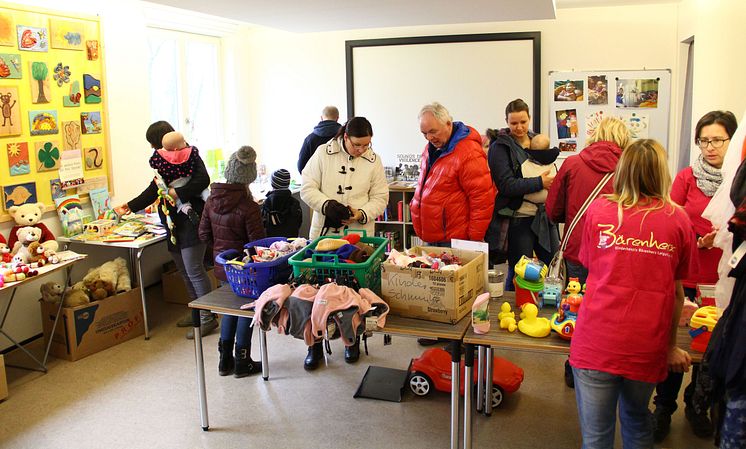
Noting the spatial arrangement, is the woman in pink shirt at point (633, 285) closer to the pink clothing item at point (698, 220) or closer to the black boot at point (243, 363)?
the pink clothing item at point (698, 220)

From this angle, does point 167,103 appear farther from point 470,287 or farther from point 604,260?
point 604,260

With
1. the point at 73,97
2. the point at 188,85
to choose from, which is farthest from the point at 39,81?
the point at 188,85

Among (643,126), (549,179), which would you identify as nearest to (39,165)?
(549,179)

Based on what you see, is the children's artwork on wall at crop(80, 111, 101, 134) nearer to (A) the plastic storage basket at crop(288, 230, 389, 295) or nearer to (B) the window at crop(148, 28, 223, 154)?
(B) the window at crop(148, 28, 223, 154)

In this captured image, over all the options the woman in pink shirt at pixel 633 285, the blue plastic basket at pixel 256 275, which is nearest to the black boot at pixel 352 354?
the blue plastic basket at pixel 256 275

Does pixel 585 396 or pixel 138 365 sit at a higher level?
pixel 585 396

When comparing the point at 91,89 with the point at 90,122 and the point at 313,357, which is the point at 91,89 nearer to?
the point at 90,122

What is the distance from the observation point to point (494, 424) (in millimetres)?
3121

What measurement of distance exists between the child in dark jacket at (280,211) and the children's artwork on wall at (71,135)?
1363 mm

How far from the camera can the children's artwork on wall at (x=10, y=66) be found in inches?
154

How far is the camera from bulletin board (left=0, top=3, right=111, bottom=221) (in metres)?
3.98

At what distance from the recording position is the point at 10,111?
3973mm

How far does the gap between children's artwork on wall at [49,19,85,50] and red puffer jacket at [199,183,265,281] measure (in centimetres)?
170

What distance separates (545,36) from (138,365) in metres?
4.43
